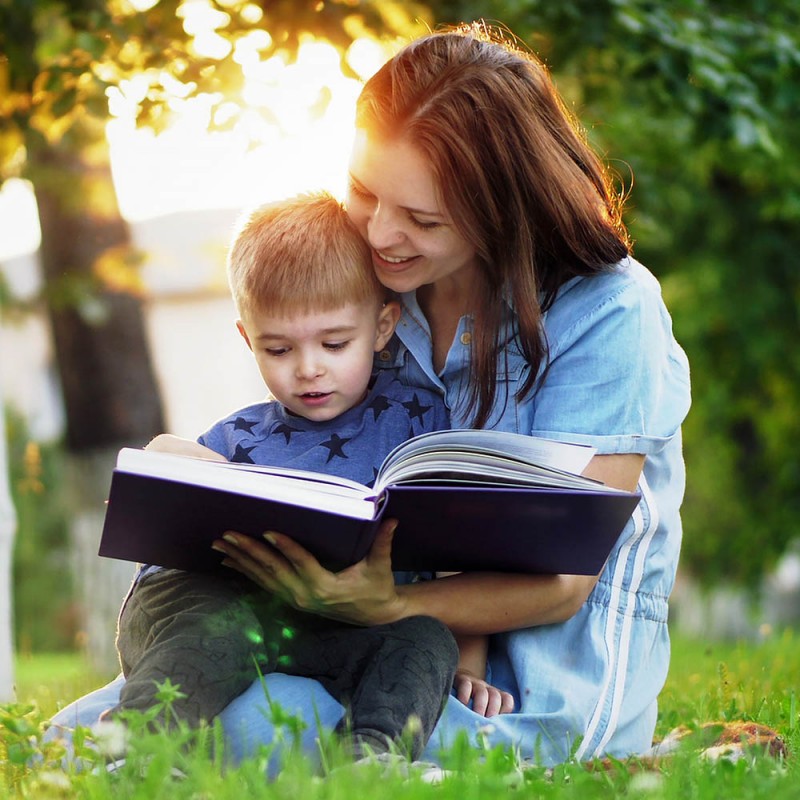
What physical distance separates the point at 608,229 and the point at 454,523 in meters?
0.89

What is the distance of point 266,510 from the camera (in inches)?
87.0

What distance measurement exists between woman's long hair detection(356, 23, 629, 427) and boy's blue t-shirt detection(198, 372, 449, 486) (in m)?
0.16

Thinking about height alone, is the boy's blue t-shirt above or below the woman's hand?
above

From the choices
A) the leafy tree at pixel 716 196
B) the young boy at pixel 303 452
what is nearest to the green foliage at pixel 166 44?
the leafy tree at pixel 716 196

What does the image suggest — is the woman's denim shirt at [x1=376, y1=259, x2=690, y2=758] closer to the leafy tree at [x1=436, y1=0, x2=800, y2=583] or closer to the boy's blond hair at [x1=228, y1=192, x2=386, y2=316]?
the boy's blond hair at [x1=228, y1=192, x2=386, y2=316]

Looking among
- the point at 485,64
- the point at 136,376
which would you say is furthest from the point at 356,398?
the point at 136,376

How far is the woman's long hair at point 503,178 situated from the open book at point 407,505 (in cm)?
48

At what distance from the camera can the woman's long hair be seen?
110 inches

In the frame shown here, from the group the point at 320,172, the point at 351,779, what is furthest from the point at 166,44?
the point at 351,779

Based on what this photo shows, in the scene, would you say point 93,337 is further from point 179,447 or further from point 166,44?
point 179,447

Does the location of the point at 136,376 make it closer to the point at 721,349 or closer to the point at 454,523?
the point at 454,523

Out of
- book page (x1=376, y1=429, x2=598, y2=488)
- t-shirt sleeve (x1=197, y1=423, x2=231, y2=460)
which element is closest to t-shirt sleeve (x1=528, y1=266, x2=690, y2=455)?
book page (x1=376, y1=429, x2=598, y2=488)

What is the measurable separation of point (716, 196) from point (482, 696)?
897 cm

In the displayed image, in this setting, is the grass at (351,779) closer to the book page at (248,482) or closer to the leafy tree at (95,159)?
the book page at (248,482)
